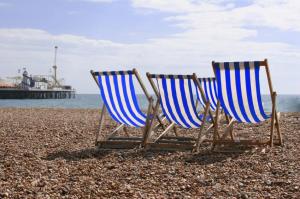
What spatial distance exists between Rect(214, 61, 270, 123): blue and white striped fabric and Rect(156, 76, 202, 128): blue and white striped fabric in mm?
393

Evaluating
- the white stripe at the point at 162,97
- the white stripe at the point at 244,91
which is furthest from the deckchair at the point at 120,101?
the white stripe at the point at 244,91

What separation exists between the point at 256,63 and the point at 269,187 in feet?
5.39

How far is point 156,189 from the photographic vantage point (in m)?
3.58

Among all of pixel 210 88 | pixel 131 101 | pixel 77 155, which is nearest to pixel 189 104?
pixel 131 101

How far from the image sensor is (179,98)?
5.42 meters

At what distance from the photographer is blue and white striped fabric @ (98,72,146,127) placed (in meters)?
5.69

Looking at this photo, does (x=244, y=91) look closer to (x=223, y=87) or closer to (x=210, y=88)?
(x=223, y=87)

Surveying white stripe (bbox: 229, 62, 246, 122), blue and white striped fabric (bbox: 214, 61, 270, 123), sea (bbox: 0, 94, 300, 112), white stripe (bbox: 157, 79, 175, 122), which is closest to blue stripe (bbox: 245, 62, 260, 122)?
blue and white striped fabric (bbox: 214, 61, 270, 123)

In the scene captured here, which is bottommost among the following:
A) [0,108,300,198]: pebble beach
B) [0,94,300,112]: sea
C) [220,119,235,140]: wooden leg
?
[0,94,300,112]: sea

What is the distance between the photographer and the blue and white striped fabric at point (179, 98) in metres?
5.39

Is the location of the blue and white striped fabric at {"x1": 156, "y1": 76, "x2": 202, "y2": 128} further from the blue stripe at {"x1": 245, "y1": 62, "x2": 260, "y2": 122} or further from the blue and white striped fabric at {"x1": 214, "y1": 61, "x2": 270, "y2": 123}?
the blue stripe at {"x1": 245, "y1": 62, "x2": 260, "y2": 122}

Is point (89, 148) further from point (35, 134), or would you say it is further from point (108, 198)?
point (108, 198)

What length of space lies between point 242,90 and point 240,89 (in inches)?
0.9

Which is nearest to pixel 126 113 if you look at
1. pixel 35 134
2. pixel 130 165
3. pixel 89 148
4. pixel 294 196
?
pixel 89 148
